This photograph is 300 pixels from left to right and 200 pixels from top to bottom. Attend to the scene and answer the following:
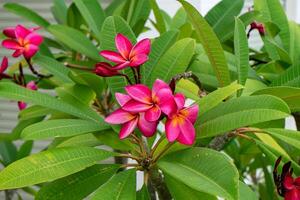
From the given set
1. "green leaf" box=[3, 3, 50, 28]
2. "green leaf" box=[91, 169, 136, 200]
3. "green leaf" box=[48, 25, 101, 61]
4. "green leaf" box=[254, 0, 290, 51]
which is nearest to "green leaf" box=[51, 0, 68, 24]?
"green leaf" box=[3, 3, 50, 28]

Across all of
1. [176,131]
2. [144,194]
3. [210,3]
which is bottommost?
[144,194]

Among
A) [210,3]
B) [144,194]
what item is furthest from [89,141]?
[210,3]

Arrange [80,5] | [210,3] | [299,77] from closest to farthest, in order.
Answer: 1. [299,77]
2. [80,5]
3. [210,3]

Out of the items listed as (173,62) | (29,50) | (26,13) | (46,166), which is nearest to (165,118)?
(173,62)

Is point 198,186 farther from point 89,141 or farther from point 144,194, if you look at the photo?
point 89,141

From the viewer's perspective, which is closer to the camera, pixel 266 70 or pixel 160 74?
pixel 160 74

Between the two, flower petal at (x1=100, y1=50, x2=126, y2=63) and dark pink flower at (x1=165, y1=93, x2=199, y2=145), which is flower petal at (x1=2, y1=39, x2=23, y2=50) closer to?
flower petal at (x1=100, y1=50, x2=126, y2=63)

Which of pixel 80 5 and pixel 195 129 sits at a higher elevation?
pixel 80 5
